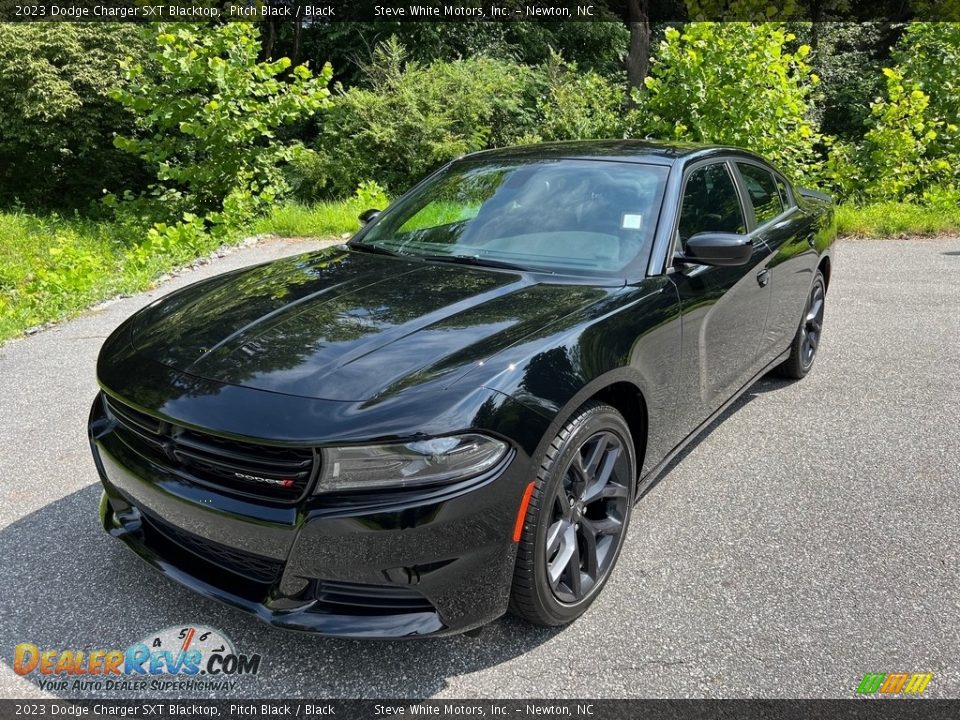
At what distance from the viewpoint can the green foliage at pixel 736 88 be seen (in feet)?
32.1

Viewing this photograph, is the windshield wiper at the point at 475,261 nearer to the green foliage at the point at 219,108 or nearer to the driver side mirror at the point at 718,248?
the driver side mirror at the point at 718,248

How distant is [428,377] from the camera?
6.88 ft

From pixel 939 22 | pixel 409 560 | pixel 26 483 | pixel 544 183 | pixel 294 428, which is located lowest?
pixel 26 483

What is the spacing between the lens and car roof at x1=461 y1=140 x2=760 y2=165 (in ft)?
11.3

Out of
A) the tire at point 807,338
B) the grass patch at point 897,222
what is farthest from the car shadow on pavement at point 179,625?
the grass patch at point 897,222

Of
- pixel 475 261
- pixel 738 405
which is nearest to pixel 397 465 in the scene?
pixel 475 261

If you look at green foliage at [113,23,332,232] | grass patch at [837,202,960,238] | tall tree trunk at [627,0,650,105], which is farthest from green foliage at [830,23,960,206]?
green foliage at [113,23,332,232]

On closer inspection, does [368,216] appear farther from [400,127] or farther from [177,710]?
[400,127]

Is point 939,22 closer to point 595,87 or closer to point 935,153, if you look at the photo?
point 935,153

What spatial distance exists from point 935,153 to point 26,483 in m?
13.2

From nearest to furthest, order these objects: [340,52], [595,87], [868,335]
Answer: [868,335], [595,87], [340,52]

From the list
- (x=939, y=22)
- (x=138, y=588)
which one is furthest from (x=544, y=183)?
(x=939, y=22)

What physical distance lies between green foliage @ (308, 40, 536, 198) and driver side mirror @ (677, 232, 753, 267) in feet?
35.5

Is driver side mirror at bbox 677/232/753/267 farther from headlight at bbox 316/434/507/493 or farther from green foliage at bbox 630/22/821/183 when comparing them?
green foliage at bbox 630/22/821/183
